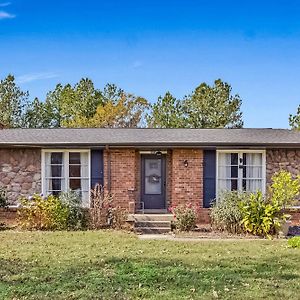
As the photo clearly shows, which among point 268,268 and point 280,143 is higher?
point 280,143

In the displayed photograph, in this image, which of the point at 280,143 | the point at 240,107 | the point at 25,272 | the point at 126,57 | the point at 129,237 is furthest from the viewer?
the point at 240,107

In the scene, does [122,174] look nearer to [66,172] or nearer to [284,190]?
[66,172]

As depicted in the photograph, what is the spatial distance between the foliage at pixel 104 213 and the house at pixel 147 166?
433mm

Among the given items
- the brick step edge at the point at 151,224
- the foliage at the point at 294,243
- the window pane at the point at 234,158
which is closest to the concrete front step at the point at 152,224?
the brick step edge at the point at 151,224

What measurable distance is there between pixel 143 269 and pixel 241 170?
8.17 meters

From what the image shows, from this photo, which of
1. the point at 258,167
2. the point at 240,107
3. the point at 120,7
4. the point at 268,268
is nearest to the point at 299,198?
the point at 258,167

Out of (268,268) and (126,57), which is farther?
(126,57)

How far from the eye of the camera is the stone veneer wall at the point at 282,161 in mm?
15867

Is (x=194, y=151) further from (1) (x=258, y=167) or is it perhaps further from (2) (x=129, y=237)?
(2) (x=129, y=237)

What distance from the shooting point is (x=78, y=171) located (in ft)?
51.9

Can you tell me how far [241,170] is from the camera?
51.8 ft

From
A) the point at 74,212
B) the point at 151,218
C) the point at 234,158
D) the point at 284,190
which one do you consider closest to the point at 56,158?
the point at 74,212

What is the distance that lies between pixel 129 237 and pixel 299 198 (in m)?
6.42

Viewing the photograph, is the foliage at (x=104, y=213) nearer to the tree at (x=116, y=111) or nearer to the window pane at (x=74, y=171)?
the window pane at (x=74, y=171)
